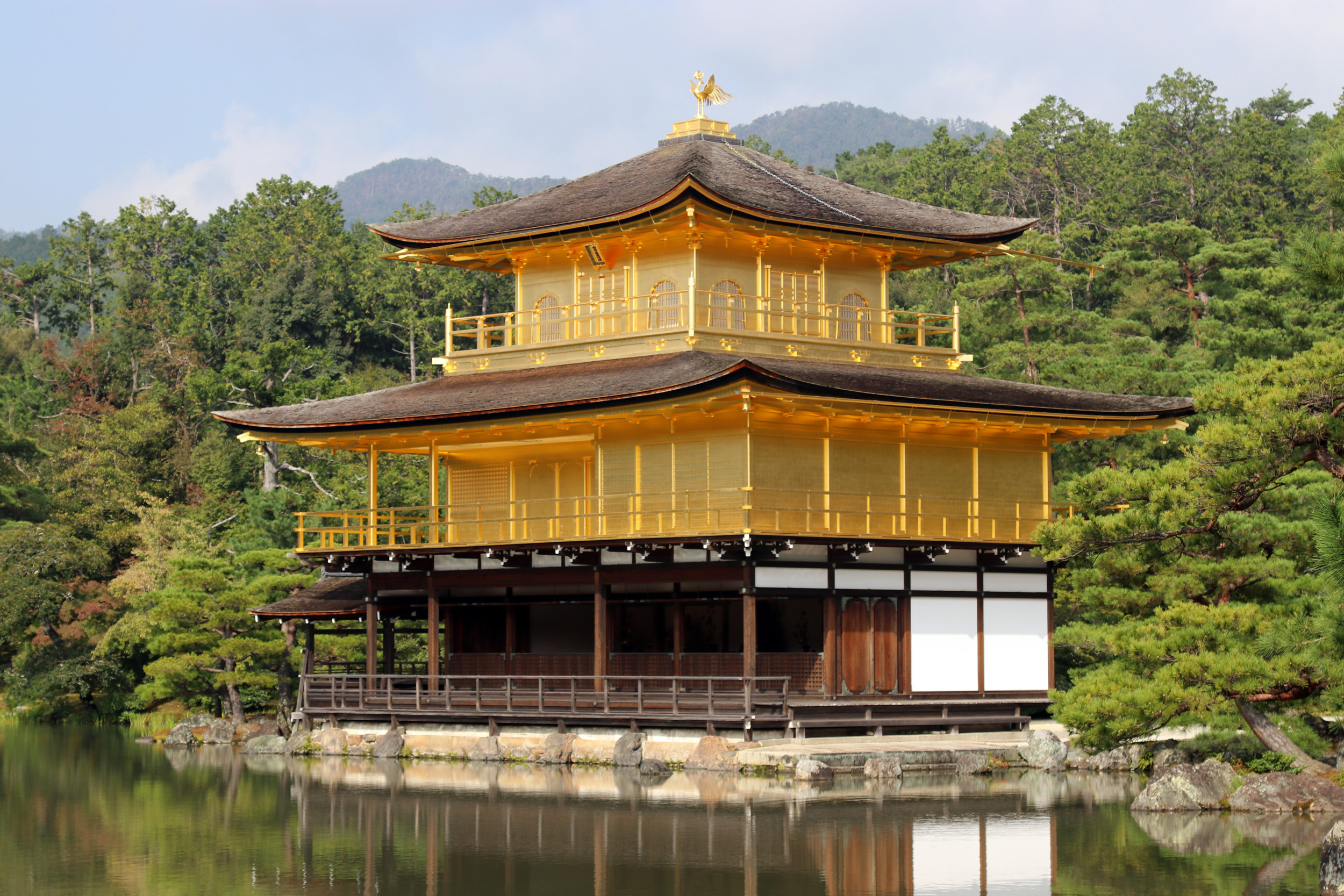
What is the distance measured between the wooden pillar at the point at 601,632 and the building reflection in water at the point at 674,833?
8.69 ft

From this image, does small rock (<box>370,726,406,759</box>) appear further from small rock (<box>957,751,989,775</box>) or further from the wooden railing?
small rock (<box>957,751,989,775</box>)

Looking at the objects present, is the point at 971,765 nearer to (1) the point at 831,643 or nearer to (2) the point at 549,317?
(1) the point at 831,643

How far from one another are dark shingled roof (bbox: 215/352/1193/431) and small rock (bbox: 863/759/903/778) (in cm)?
663

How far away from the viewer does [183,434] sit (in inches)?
2586

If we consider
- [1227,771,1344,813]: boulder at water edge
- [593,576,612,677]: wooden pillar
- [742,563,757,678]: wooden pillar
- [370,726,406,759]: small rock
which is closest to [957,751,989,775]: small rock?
[742,563,757,678]: wooden pillar

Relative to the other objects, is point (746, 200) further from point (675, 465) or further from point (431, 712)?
point (431, 712)

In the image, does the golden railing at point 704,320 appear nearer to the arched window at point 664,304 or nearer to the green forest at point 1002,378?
the arched window at point 664,304

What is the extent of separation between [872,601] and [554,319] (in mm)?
10028

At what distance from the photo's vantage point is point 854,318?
37.4 metres

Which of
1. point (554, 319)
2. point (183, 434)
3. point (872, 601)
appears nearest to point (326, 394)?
point (183, 434)

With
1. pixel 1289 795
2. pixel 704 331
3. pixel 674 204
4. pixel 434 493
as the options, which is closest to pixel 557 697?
pixel 434 493

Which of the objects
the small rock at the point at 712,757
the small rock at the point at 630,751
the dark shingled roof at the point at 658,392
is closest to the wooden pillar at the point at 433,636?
the dark shingled roof at the point at 658,392

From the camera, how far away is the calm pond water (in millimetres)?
18219

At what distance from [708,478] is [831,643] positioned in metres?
3.93
